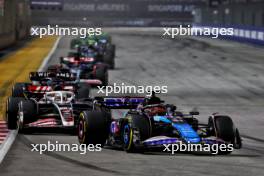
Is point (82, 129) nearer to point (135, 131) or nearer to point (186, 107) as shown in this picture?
point (135, 131)

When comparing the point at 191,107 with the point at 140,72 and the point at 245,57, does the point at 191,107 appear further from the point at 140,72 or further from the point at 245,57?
the point at 245,57

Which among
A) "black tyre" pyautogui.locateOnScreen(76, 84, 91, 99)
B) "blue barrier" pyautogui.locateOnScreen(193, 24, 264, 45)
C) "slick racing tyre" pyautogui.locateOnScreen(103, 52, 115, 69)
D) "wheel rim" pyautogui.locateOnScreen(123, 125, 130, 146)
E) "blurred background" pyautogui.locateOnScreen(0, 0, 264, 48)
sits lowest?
"blurred background" pyautogui.locateOnScreen(0, 0, 264, 48)

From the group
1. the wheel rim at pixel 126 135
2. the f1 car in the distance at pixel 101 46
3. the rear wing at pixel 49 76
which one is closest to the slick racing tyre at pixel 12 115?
the wheel rim at pixel 126 135

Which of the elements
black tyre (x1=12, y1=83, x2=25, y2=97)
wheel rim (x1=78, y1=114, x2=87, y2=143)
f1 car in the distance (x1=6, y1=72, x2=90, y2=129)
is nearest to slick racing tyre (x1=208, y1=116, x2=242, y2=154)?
wheel rim (x1=78, y1=114, x2=87, y2=143)

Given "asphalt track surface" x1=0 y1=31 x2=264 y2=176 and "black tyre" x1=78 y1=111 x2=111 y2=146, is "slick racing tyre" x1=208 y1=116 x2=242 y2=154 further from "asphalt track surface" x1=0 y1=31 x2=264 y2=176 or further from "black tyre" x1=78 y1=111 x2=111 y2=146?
"black tyre" x1=78 y1=111 x2=111 y2=146

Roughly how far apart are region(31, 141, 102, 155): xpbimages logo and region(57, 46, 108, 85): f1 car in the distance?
1257 cm

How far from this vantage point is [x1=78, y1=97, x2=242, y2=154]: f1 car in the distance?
1423 centimetres

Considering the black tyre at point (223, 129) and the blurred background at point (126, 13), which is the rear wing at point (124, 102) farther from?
the blurred background at point (126, 13)

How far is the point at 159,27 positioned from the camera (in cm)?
12088

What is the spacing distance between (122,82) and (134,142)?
18.0 meters

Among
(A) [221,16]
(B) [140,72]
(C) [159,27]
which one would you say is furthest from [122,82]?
(C) [159,27]

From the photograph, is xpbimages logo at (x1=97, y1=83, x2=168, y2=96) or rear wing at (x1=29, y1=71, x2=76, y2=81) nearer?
rear wing at (x1=29, y1=71, x2=76, y2=81)

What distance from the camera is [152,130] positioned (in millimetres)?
14906

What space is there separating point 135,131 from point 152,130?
75cm
